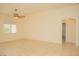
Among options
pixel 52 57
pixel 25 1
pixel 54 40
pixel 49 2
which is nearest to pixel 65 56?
pixel 52 57

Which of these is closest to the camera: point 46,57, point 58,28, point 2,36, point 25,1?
point 25,1

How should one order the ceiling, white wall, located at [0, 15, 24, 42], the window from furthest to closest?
1. the window
2. white wall, located at [0, 15, 24, 42]
3. the ceiling

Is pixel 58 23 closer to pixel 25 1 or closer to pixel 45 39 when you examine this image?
pixel 45 39

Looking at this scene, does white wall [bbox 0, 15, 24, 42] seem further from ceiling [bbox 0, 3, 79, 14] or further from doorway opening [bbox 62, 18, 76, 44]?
Answer: doorway opening [bbox 62, 18, 76, 44]

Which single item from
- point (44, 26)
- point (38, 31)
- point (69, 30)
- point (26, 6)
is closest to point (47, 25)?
point (44, 26)

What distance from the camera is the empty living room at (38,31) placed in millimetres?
2648

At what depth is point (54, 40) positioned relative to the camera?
2.75m

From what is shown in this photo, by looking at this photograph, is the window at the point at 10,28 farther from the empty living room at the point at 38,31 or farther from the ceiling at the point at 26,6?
the ceiling at the point at 26,6

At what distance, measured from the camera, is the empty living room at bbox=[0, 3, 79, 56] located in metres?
2.65

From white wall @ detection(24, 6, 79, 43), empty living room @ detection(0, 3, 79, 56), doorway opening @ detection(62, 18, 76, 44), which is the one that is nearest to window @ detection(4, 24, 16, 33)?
empty living room @ detection(0, 3, 79, 56)

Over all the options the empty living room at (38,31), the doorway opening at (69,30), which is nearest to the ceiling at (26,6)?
the empty living room at (38,31)

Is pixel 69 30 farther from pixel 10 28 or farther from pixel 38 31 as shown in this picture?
pixel 10 28

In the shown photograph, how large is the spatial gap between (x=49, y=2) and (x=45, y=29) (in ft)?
2.68

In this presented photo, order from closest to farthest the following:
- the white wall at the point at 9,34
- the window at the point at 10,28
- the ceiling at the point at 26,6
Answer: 1. the ceiling at the point at 26,6
2. the white wall at the point at 9,34
3. the window at the point at 10,28
